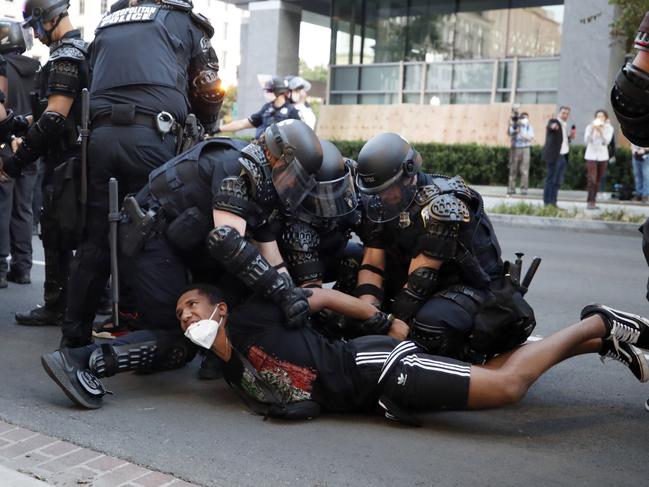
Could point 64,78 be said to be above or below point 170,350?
above

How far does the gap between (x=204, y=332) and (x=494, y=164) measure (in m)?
16.6

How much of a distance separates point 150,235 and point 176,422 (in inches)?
35.0

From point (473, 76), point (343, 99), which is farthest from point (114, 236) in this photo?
point (343, 99)

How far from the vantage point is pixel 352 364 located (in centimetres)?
→ 365

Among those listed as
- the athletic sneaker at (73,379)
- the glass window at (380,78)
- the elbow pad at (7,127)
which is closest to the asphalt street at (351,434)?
the athletic sneaker at (73,379)

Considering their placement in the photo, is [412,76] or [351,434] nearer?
[351,434]

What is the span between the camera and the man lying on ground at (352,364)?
11.7 feet

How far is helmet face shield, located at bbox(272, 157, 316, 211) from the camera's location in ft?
12.6

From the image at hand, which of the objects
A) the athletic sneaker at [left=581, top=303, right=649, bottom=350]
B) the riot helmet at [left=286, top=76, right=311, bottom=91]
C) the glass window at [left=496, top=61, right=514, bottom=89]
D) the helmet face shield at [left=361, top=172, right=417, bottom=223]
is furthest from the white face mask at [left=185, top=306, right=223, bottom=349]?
the glass window at [left=496, top=61, right=514, bottom=89]

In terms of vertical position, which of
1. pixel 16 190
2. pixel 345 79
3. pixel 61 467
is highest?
pixel 345 79

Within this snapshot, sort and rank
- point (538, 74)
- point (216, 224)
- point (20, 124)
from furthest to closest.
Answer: point (538, 74) < point (20, 124) < point (216, 224)

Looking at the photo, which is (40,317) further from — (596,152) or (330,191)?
(596,152)

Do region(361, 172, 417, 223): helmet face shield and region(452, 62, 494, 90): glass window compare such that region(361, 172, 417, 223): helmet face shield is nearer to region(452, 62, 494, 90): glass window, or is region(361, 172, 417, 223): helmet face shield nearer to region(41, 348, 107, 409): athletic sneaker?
region(41, 348, 107, 409): athletic sneaker

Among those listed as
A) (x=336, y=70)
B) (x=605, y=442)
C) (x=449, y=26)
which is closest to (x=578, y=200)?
(x=449, y=26)
